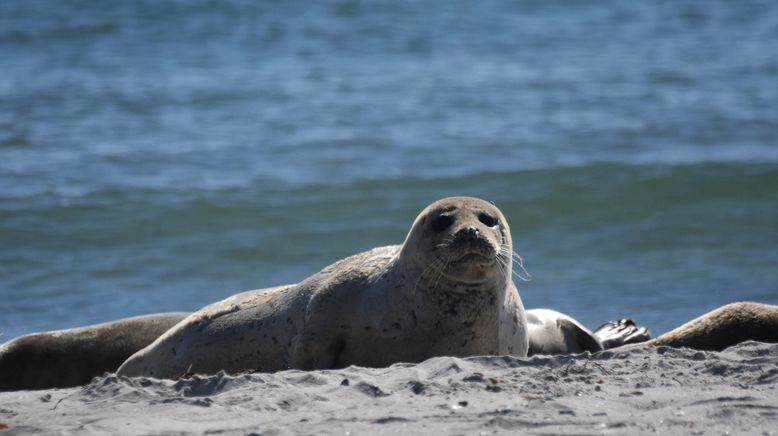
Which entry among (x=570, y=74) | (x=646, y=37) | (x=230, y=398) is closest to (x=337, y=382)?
(x=230, y=398)

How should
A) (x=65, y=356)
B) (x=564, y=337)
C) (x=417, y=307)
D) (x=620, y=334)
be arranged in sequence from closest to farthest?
1. (x=417, y=307)
2. (x=564, y=337)
3. (x=65, y=356)
4. (x=620, y=334)

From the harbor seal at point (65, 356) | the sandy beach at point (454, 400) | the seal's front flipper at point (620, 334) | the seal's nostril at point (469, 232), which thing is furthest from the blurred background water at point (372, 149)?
the sandy beach at point (454, 400)

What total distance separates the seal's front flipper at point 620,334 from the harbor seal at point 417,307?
1083 mm

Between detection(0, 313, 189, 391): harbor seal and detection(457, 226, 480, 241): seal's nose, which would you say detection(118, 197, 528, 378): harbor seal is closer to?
detection(457, 226, 480, 241): seal's nose

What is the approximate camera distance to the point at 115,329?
22.3 ft

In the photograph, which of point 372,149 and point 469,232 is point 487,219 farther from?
point 372,149

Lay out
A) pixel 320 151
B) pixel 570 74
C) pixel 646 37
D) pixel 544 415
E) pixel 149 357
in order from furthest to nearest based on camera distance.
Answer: pixel 646 37 → pixel 570 74 → pixel 320 151 → pixel 149 357 → pixel 544 415

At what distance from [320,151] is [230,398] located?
971cm

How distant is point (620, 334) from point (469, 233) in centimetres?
184

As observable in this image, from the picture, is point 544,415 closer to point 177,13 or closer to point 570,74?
point 570,74

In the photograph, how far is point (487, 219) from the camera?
5.64 meters

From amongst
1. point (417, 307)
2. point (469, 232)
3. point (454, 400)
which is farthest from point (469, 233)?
point (454, 400)

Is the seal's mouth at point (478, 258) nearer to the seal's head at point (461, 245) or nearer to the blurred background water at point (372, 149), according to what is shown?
the seal's head at point (461, 245)

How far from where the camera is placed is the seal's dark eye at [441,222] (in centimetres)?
557
